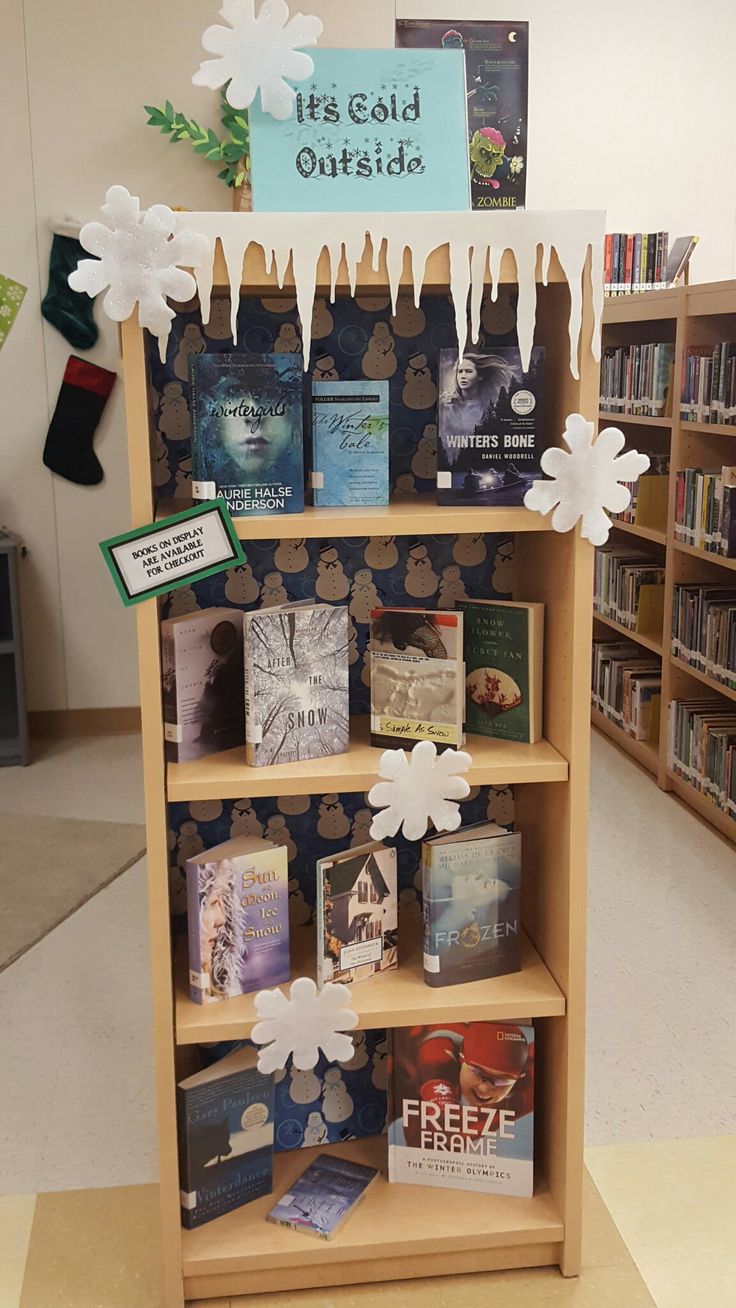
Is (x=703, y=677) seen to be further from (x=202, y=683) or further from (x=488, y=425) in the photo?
(x=202, y=683)

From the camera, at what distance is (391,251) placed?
1748mm

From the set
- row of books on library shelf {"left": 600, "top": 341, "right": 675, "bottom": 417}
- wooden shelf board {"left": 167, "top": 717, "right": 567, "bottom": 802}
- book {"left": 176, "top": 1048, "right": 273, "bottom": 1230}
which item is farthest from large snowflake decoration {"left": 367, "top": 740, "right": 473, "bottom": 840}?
row of books on library shelf {"left": 600, "top": 341, "right": 675, "bottom": 417}

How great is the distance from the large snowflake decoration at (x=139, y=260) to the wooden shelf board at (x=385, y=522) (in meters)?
0.31

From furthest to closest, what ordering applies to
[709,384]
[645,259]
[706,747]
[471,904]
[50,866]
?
[645,259] → [706,747] → [709,384] → [50,866] → [471,904]

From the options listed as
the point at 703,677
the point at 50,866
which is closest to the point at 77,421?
the point at 50,866

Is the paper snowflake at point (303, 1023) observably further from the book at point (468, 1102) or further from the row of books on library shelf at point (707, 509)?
the row of books on library shelf at point (707, 509)

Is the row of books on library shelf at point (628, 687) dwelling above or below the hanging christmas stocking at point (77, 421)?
below

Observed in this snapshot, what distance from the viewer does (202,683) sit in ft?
6.51

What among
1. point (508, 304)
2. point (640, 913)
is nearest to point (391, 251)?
point (508, 304)

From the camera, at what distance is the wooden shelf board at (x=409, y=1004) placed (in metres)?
1.94

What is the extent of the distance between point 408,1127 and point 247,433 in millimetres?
1185

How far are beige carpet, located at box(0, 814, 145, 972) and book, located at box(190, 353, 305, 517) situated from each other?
1852 millimetres

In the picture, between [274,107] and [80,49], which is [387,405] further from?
[80,49]

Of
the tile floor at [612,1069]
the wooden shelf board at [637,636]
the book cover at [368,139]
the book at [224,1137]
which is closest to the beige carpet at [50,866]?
the tile floor at [612,1069]
